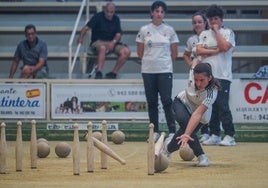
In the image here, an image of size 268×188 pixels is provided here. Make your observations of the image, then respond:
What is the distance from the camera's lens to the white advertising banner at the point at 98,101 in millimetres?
17578

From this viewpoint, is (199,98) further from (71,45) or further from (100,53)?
(71,45)

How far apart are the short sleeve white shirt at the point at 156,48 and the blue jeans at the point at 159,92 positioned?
0.11 metres

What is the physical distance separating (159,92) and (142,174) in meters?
5.03

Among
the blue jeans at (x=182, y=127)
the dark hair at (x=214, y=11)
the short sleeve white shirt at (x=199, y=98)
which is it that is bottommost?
the blue jeans at (x=182, y=127)

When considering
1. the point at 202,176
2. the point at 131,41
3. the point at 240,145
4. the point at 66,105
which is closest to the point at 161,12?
the point at 240,145

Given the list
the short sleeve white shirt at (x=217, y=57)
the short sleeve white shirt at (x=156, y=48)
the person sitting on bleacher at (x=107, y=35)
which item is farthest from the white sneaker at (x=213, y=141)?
the person sitting on bleacher at (x=107, y=35)

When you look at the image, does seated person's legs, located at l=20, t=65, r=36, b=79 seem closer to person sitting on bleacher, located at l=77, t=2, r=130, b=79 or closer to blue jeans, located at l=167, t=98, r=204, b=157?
person sitting on bleacher, located at l=77, t=2, r=130, b=79

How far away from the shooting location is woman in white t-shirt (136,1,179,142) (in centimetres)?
1449

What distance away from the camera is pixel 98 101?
17.7 metres

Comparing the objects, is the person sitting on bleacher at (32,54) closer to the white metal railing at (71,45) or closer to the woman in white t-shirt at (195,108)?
the white metal railing at (71,45)

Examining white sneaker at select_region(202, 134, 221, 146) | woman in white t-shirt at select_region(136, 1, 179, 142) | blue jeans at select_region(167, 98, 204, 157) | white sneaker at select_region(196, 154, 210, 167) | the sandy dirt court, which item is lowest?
the sandy dirt court

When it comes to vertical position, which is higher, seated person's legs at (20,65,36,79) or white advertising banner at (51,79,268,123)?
seated person's legs at (20,65,36,79)

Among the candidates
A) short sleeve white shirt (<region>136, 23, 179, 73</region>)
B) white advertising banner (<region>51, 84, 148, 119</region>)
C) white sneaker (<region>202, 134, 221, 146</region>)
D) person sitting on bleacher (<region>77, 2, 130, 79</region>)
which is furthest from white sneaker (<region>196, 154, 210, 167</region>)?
person sitting on bleacher (<region>77, 2, 130, 79</region>)

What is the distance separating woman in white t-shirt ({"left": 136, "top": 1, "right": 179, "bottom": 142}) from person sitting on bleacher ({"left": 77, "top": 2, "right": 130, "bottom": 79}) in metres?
4.31
